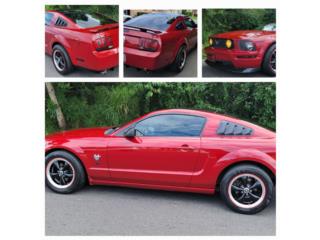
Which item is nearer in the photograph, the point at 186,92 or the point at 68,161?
the point at 68,161

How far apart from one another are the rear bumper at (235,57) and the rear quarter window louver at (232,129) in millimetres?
936

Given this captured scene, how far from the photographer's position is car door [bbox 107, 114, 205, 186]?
168 inches

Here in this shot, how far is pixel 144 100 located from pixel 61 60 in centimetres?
216

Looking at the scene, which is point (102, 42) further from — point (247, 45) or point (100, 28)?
point (247, 45)

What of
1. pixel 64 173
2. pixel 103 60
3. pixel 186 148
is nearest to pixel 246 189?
pixel 186 148

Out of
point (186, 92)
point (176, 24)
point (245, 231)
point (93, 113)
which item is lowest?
point (245, 231)

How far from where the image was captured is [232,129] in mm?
4305

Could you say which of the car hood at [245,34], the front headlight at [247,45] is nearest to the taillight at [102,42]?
the car hood at [245,34]

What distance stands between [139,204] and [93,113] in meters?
2.67

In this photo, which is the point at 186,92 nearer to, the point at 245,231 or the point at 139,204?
the point at 139,204

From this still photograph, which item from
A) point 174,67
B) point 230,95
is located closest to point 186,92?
point 230,95

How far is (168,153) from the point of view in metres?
4.28

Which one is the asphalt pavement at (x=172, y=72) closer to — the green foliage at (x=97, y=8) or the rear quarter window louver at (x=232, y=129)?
the green foliage at (x=97, y=8)

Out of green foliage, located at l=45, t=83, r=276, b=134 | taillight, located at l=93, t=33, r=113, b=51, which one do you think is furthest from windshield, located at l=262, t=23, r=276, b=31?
taillight, located at l=93, t=33, r=113, b=51
